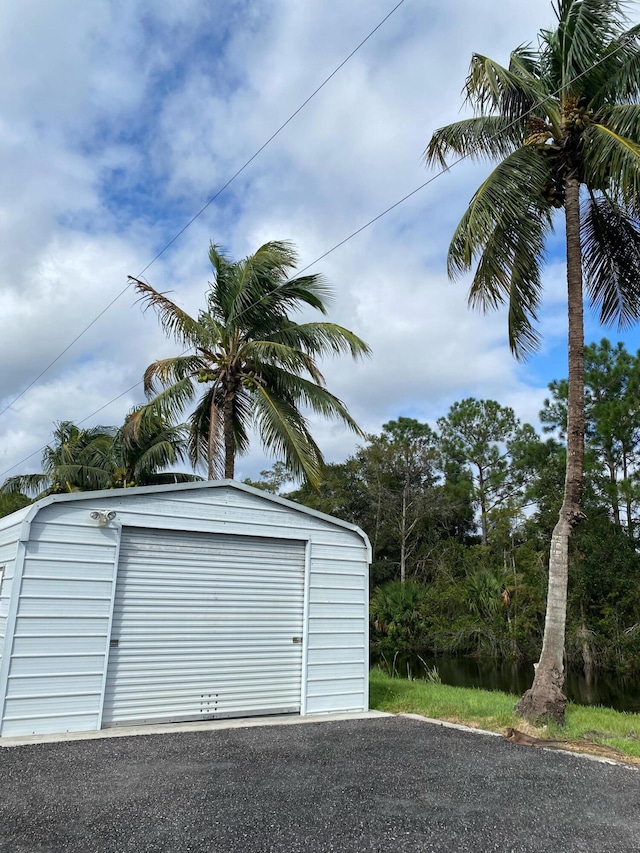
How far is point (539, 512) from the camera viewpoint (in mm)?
A: 23703

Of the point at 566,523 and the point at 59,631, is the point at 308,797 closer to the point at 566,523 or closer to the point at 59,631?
the point at 59,631

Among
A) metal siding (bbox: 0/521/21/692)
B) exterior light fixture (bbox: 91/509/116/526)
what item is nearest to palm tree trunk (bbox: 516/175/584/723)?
exterior light fixture (bbox: 91/509/116/526)

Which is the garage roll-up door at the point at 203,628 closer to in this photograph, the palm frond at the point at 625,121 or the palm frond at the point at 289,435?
the palm frond at the point at 289,435

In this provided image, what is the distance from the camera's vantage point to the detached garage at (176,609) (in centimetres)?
671

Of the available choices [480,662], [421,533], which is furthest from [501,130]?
[421,533]

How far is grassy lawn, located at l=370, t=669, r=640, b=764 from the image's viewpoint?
274 inches

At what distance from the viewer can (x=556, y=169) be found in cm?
901

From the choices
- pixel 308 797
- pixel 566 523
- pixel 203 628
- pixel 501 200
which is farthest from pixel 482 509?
pixel 308 797

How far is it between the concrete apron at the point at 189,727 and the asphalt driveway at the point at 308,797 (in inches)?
10.8

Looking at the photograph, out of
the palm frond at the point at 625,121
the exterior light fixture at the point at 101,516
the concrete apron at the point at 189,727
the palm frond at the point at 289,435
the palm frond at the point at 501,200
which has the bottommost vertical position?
the concrete apron at the point at 189,727

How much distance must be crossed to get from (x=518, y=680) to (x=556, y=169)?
47.9 ft

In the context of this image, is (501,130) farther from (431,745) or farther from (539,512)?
(539,512)

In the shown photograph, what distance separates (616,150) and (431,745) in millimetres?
7449

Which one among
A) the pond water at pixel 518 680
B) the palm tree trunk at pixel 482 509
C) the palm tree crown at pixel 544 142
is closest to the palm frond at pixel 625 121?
the palm tree crown at pixel 544 142
